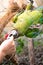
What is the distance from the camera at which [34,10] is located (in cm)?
86

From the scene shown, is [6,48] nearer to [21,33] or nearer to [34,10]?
[21,33]

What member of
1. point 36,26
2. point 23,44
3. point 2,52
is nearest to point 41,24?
point 36,26

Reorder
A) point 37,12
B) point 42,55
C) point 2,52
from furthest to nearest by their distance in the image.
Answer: point 42,55 < point 37,12 < point 2,52

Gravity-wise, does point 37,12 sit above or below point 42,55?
above

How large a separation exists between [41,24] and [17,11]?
0.13 meters

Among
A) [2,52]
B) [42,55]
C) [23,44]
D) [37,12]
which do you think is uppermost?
[37,12]

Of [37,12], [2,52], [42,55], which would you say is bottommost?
[42,55]

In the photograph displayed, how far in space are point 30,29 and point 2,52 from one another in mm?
187

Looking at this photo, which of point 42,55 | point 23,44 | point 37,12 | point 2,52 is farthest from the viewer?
→ point 42,55

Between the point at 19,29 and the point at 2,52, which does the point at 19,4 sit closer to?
the point at 19,29

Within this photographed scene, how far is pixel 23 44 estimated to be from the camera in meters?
1.69

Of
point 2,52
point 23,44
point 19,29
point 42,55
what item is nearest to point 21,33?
point 19,29

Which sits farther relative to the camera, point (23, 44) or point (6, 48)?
point (23, 44)

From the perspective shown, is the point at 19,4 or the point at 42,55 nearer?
the point at 19,4
